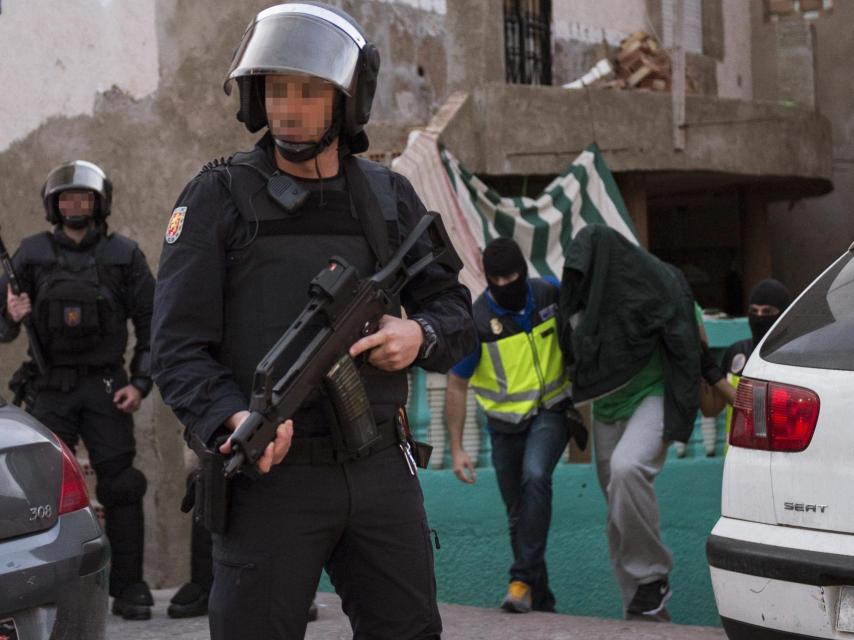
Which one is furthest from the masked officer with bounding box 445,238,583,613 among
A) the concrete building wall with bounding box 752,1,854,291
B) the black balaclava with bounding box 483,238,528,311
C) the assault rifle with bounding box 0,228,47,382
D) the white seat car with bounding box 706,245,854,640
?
the concrete building wall with bounding box 752,1,854,291

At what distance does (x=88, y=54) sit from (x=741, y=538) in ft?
20.2

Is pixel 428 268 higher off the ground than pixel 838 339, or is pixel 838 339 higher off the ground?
pixel 428 268

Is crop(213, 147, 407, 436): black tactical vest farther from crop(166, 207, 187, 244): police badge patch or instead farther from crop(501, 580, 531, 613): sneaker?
crop(501, 580, 531, 613): sneaker

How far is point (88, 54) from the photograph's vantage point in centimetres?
895

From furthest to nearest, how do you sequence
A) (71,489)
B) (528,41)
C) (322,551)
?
1. (528,41)
2. (71,489)
3. (322,551)

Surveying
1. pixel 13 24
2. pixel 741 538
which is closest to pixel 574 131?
pixel 13 24

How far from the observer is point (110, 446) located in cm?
648

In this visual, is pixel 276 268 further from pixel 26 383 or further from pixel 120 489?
pixel 26 383

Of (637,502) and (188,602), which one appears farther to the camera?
(188,602)

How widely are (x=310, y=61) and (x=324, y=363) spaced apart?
0.64 metres

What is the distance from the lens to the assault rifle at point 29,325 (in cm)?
636

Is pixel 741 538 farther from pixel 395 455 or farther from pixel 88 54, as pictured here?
pixel 88 54

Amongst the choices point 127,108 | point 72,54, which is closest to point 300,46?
point 127,108

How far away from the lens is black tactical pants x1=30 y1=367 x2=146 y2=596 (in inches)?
252
